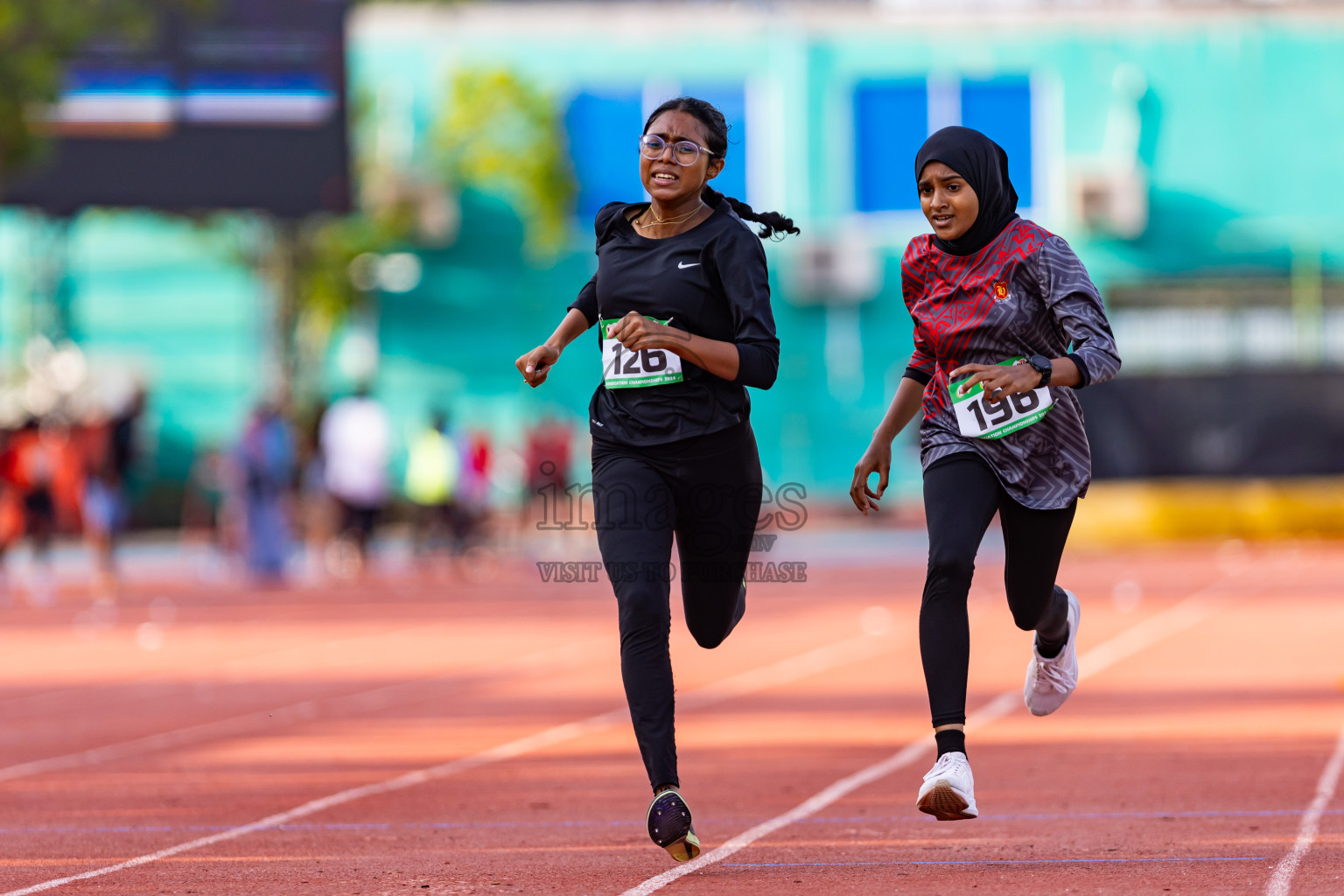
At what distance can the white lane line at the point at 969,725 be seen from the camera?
19.5ft

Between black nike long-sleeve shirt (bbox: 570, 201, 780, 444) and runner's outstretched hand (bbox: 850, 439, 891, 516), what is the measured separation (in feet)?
1.43

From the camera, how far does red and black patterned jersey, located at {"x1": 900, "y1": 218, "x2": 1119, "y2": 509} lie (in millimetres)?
5820

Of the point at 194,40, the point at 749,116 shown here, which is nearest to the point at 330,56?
the point at 194,40

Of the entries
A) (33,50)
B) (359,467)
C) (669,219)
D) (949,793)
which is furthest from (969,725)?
(359,467)

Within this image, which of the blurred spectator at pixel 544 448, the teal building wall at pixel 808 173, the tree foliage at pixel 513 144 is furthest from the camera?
the teal building wall at pixel 808 173

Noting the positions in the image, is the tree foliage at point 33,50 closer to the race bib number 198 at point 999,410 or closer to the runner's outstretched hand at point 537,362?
the runner's outstretched hand at point 537,362

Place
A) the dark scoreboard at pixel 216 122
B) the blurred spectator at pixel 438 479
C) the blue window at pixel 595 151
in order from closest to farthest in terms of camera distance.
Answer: the dark scoreboard at pixel 216 122 < the blurred spectator at pixel 438 479 < the blue window at pixel 595 151

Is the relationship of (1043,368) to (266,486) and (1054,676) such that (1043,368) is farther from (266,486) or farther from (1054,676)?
(266,486)

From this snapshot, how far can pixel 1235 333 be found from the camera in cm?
3538

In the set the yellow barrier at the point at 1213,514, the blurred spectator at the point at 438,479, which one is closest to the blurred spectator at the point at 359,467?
the blurred spectator at the point at 438,479

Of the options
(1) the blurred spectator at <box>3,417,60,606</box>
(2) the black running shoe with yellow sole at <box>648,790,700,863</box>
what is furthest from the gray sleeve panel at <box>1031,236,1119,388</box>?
(1) the blurred spectator at <box>3,417,60,606</box>

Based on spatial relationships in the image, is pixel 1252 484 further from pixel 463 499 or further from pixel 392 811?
pixel 392 811

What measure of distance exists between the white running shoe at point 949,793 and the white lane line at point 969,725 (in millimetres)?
705

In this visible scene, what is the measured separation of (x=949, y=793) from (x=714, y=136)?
78.9 inches
